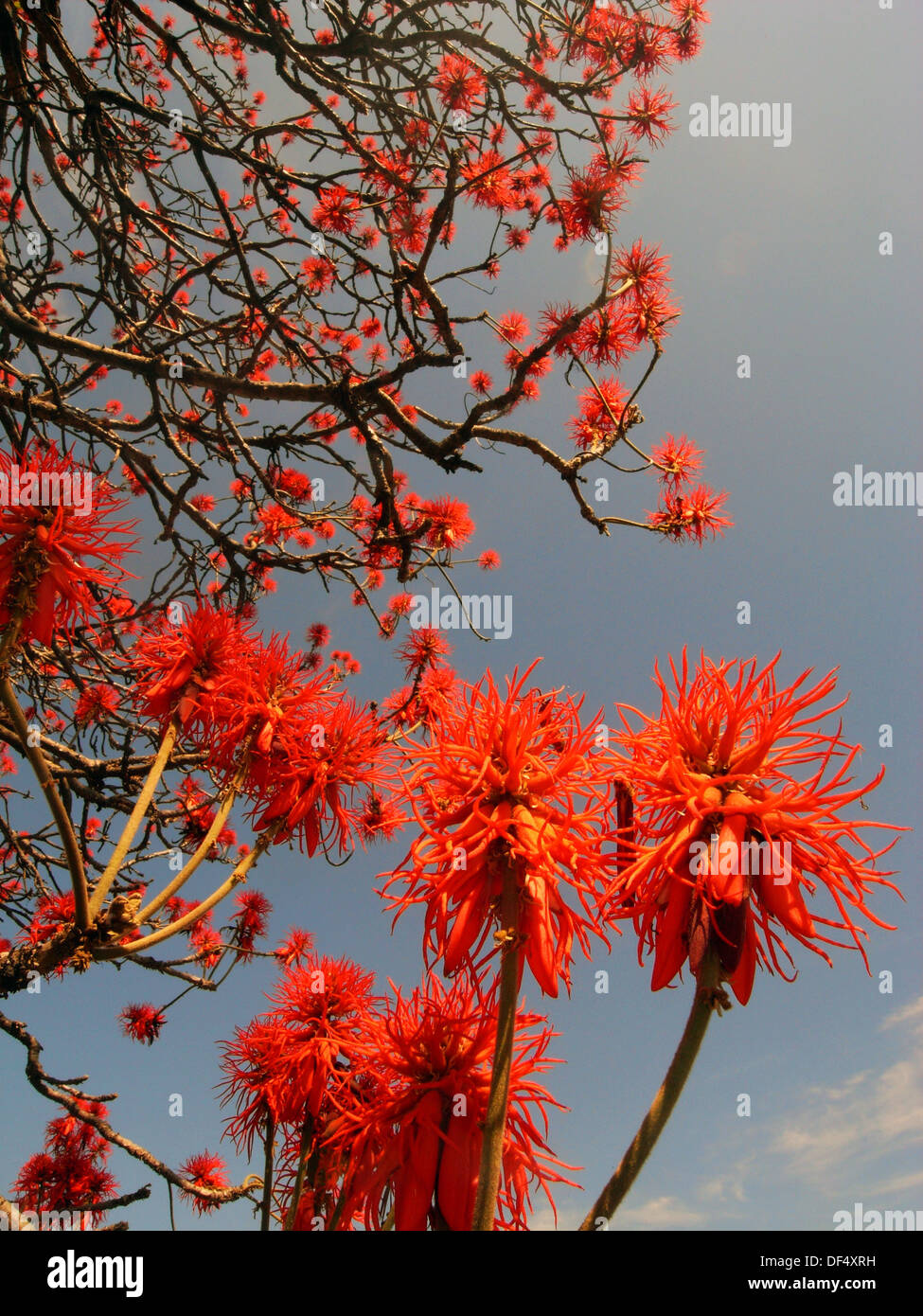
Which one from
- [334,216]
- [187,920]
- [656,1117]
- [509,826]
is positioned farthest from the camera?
[334,216]

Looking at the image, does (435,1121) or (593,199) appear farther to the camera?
(593,199)

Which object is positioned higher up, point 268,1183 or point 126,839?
point 126,839

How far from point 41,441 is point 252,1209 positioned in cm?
287

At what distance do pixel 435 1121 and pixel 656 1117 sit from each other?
52 centimetres

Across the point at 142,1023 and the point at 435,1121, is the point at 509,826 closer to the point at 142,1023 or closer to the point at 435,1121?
the point at 435,1121

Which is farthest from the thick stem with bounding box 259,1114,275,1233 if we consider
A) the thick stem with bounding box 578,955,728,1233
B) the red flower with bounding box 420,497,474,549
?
the red flower with bounding box 420,497,474,549

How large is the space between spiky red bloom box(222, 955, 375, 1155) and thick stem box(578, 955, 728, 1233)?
803 millimetres

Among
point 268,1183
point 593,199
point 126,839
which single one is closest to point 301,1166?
point 268,1183

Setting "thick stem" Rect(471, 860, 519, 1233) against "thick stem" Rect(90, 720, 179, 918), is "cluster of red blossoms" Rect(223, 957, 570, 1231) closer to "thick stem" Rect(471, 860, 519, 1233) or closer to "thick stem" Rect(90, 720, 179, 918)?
"thick stem" Rect(471, 860, 519, 1233)

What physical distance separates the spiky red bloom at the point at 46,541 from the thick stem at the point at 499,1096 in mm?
1233

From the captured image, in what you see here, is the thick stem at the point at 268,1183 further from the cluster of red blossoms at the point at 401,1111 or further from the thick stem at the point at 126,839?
the thick stem at the point at 126,839

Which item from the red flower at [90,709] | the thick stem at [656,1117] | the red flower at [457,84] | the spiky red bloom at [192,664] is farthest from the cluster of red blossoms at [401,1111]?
the red flower at [457,84]

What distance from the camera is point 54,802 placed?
1.23 m

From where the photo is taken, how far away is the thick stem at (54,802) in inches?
47.2
